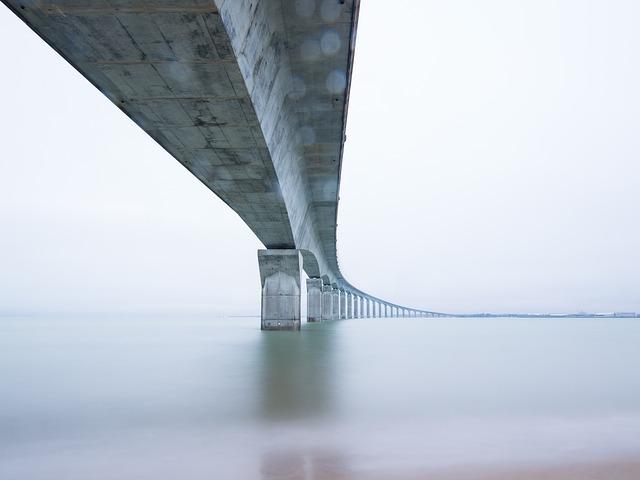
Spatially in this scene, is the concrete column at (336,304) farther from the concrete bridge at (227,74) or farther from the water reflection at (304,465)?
the water reflection at (304,465)

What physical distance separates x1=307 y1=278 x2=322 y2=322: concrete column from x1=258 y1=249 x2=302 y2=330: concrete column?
24.1 meters

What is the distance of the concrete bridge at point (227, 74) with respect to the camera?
26.6 feet

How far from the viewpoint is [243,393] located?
727 centimetres

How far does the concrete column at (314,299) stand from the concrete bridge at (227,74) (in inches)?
1308

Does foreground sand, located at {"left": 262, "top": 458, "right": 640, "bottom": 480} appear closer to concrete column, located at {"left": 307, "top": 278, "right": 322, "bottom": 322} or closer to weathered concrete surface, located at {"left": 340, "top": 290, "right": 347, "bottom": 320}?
concrete column, located at {"left": 307, "top": 278, "right": 322, "bottom": 322}

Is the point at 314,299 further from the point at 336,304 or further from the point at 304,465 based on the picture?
the point at 304,465

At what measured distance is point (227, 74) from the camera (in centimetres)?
966

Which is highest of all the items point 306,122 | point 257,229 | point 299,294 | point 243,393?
point 306,122

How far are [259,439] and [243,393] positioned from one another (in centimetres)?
292

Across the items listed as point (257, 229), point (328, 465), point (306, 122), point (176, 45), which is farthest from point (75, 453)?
point (257, 229)

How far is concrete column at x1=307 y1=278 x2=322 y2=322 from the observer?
52.9 metres

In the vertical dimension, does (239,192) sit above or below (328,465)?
above

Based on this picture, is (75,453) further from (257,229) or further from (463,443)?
(257,229)

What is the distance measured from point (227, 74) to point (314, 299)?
147 feet
